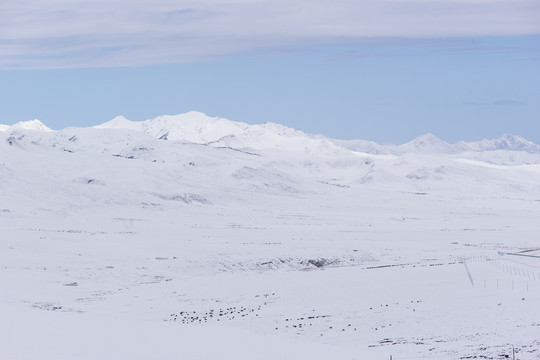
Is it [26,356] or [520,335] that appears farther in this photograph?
[520,335]

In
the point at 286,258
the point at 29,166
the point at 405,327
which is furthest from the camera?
the point at 29,166

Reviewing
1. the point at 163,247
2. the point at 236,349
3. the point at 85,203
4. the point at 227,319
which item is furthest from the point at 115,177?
the point at 236,349

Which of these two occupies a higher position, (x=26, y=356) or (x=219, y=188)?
(x=26, y=356)

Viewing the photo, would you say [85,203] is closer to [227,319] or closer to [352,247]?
[352,247]

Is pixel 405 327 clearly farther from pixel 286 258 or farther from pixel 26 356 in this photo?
pixel 286 258

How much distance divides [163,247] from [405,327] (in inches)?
2048

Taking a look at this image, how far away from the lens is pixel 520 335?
31688 millimetres

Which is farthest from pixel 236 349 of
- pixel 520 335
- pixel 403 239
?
pixel 403 239

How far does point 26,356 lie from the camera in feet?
81.8

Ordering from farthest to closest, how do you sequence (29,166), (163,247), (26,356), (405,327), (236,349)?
(29,166) < (163,247) < (405,327) < (236,349) < (26,356)

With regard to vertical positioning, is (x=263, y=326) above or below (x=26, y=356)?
below

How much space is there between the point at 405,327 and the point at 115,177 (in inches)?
6277

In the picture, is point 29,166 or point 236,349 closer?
point 236,349

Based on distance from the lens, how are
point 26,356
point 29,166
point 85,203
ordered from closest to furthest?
point 26,356
point 85,203
point 29,166
